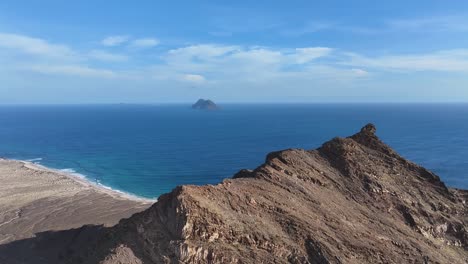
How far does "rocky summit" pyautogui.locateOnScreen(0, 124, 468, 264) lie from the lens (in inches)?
1192

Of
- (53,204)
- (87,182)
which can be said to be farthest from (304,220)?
(87,182)

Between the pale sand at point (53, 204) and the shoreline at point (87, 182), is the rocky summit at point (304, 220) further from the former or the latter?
the shoreline at point (87, 182)

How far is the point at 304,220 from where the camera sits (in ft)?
114

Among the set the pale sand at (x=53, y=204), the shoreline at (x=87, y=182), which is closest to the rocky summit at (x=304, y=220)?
the pale sand at (x=53, y=204)

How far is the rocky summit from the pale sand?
1364 centimetres

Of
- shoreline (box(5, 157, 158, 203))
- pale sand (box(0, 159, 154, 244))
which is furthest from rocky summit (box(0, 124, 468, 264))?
shoreline (box(5, 157, 158, 203))

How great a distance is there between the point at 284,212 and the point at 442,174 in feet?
274

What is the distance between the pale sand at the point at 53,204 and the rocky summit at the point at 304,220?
13.6 meters

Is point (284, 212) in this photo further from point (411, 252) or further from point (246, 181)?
point (411, 252)

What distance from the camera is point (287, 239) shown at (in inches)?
1277

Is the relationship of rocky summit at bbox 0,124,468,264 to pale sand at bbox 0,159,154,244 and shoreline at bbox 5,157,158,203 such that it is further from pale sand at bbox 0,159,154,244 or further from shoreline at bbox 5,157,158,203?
Answer: shoreline at bbox 5,157,158,203

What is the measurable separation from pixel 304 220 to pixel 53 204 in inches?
2430

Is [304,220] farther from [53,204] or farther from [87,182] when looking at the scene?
[87,182]

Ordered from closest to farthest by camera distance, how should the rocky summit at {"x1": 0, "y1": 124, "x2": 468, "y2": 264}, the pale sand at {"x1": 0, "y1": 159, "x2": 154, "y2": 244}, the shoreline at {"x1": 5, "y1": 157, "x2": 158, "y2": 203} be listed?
the rocky summit at {"x1": 0, "y1": 124, "x2": 468, "y2": 264} → the pale sand at {"x1": 0, "y1": 159, "x2": 154, "y2": 244} → the shoreline at {"x1": 5, "y1": 157, "x2": 158, "y2": 203}
